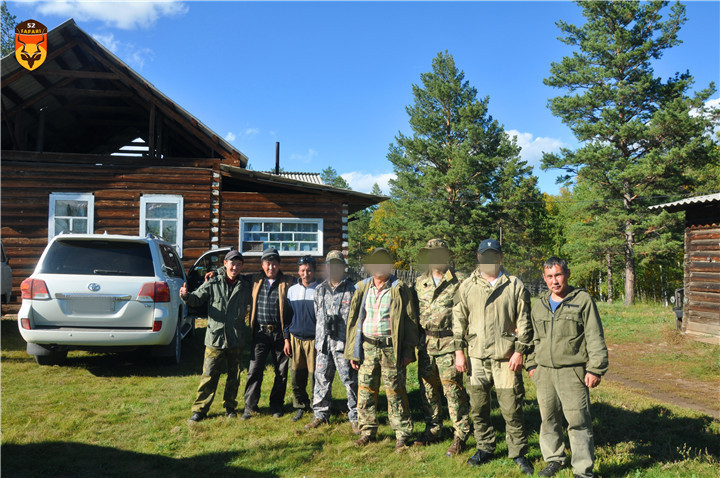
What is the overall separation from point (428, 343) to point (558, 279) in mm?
1440

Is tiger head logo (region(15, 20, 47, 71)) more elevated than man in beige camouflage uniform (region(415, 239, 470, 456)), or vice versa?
tiger head logo (region(15, 20, 47, 71))

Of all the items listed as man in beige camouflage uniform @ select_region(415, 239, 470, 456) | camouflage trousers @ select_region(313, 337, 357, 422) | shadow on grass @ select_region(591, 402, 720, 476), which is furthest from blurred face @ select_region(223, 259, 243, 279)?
shadow on grass @ select_region(591, 402, 720, 476)

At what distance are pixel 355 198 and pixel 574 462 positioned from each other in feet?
35.4

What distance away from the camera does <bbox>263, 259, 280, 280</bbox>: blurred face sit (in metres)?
5.33

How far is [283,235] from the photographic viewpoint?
1385cm

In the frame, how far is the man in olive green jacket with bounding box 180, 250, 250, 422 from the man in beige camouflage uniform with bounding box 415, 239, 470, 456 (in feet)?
6.65

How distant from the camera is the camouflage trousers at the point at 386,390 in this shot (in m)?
4.45

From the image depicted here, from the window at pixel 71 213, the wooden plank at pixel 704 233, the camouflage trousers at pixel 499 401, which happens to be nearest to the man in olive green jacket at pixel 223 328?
the camouflage trousers at pixel 499 401

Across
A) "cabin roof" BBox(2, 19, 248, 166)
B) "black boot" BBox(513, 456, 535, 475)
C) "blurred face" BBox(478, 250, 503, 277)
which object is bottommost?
"black boot" BBox(513, 456, 535, 475)

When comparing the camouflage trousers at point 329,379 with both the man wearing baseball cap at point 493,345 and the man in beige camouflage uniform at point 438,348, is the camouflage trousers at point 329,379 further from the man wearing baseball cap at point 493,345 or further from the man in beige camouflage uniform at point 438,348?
the man wearing baseball cap at point 493,345

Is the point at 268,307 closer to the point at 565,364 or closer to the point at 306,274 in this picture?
the point at 306,274

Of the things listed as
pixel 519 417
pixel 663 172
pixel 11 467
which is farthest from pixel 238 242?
pixel 663 172

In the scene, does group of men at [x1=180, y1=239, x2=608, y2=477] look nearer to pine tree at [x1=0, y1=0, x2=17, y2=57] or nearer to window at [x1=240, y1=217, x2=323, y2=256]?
window at [x1=240, y1=217, x2=323, y2=256]

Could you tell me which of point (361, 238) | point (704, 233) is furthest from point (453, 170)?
point (361, 238)
